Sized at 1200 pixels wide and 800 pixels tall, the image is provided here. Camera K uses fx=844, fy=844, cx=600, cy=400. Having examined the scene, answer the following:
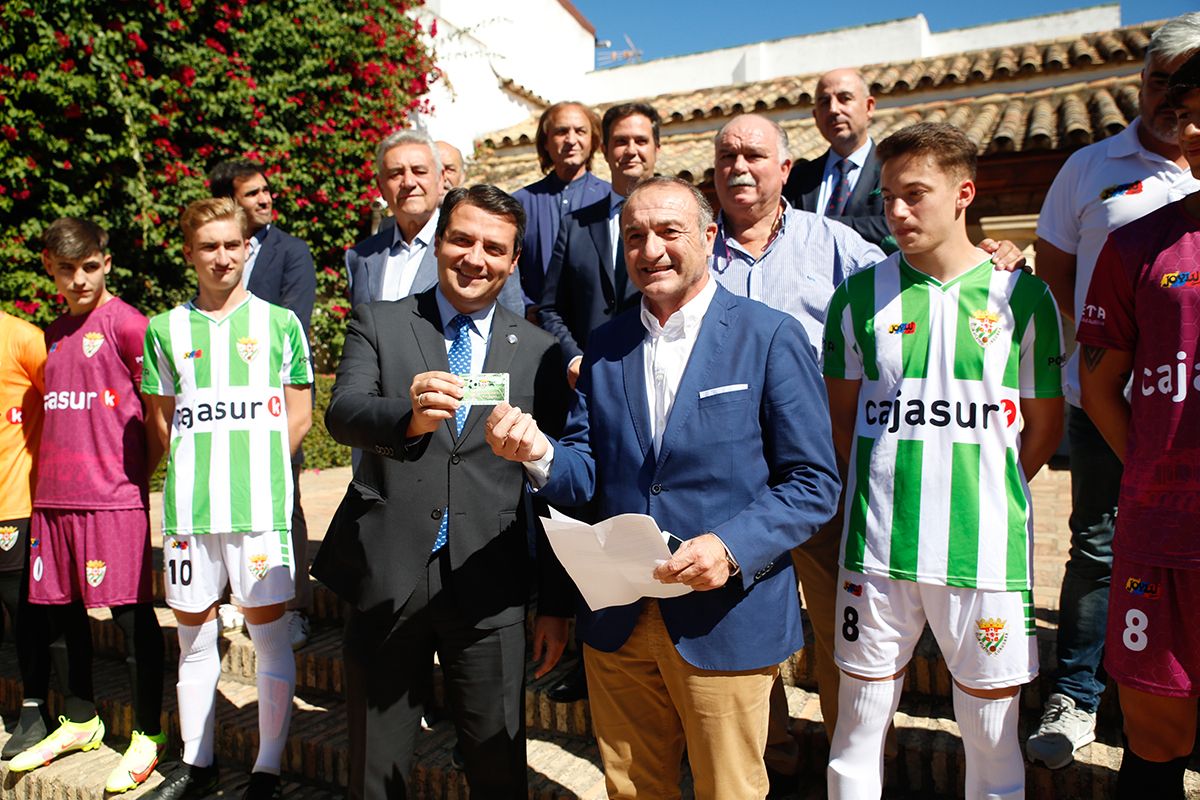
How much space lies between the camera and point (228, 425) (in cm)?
335

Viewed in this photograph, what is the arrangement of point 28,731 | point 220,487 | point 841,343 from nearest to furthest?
point 841,343 < point 220,487 < point 28,731

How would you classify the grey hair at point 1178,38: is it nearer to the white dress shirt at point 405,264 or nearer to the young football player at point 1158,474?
the young football player at point 1158,474

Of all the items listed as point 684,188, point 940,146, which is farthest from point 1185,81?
point 684,188

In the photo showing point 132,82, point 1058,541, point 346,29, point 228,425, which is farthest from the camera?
point 346,29

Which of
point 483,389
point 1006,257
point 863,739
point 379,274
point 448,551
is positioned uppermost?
point 379,274

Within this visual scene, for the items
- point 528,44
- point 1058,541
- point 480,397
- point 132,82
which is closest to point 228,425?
point 480,397

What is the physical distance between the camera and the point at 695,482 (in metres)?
2.13

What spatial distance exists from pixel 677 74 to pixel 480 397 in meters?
17.0

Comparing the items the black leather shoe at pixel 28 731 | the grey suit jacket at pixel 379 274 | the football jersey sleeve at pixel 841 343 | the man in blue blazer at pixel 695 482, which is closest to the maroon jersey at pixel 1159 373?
the football jersey sleeve at pixel 841 343

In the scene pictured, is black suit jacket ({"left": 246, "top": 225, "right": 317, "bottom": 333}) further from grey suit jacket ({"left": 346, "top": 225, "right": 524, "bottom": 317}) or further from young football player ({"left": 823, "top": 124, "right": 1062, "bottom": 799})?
young football player ({"left": 823, "top": 124, "right": 1062, "bottom": 799})

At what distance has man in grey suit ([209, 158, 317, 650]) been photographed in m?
4.32

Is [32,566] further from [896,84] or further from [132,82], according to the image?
[896,84]

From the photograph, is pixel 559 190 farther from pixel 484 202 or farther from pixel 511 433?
pixel 511 433

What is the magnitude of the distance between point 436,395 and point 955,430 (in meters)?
1.38
